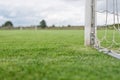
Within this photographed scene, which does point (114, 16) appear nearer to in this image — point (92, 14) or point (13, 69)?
point (92, 14)

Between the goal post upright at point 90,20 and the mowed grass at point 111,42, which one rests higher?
the goal post upright at point 90,20

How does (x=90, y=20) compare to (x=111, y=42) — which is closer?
(x=90, y=20)

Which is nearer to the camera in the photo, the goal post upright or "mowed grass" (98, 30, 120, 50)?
the goal post upright

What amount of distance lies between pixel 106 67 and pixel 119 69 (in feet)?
0.80

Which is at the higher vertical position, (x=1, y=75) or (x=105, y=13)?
(x=105, y=13)

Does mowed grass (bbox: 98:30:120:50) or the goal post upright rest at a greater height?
the goal post upright

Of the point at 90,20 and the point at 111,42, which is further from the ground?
the point at 90,20

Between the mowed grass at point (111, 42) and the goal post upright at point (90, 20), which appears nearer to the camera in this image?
the goal post upright at point (90, 20)

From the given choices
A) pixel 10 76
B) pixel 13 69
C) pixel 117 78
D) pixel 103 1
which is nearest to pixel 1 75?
pixel 10 76

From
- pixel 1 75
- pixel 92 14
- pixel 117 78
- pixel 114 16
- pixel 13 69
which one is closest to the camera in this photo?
Result: pixel 117 78

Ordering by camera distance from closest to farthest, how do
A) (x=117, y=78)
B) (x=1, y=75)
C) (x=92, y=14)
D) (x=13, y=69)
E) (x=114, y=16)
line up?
1. (x=117, y=78)
2. (x=1, y=75)
3. (x=13, y=69)
4. (x=114, y=16)
5. (x=92, y=14)

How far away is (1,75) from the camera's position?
4.34 metres

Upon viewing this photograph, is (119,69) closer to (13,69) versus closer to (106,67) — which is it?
(106,67)

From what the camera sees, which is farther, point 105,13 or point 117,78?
point 105,13
